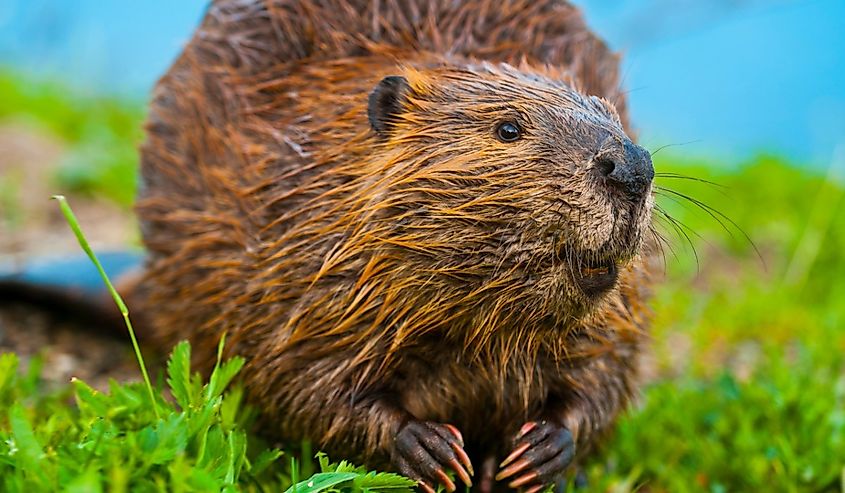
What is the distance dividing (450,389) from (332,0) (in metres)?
1.12

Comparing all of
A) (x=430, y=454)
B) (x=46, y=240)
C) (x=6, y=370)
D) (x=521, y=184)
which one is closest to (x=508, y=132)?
(x=521, y=184)

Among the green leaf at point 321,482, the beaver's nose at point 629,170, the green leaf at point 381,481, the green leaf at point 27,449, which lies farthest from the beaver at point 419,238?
the green leaf at point 27,449

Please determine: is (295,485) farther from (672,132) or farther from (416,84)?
(672,132)

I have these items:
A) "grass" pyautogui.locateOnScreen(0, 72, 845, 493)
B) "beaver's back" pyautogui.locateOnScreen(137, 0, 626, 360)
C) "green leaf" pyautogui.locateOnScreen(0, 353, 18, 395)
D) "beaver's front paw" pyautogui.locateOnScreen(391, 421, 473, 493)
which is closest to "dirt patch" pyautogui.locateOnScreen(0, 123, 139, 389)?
"grass" pyautogui.locateOnScreen(0, 72, 845, 493)

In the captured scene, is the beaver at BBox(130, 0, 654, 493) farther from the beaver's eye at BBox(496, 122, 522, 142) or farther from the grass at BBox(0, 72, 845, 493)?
the grass at BBox(0, 72, 845, 493)

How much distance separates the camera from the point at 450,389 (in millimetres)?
2137

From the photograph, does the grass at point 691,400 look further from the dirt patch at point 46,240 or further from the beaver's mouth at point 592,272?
the beaver's mouth at point 592,272

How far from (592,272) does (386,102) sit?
1.92 ft

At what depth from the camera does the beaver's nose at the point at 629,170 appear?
178 cm

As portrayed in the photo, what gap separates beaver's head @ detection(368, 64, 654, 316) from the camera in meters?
1.81

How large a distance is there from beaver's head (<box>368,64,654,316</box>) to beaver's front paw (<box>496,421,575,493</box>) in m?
0.35

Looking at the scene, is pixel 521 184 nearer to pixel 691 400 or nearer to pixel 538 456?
pixel 538 456

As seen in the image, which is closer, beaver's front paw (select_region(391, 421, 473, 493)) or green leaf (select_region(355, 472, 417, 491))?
green leaf (select_region(355, 472, 417, 491))

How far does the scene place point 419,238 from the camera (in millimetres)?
1963
